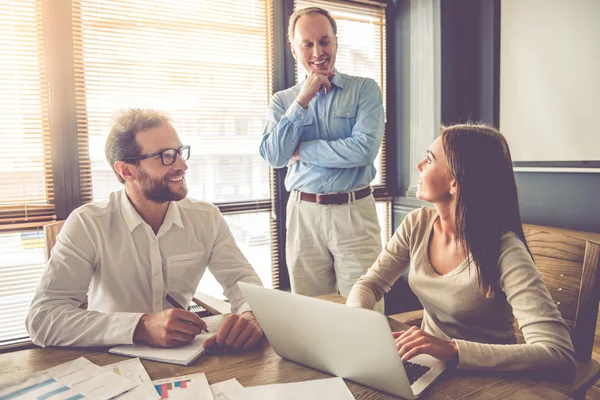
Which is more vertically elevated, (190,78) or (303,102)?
(190,78)

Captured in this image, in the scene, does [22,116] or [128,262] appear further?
[22,116]

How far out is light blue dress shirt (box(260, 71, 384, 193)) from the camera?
85.6 inches

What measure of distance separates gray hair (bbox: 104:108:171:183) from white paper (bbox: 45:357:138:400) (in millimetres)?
761

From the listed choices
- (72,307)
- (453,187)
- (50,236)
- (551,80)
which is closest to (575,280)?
(453,187)

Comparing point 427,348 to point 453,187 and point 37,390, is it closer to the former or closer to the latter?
point 453,187

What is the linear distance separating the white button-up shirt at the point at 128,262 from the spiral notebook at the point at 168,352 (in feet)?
0.36

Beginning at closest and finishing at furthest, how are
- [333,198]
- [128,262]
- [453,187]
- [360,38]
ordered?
[453,187] < [128,262] < [333,198] < [360,38]

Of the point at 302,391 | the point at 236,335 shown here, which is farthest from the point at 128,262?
the point at 302,391

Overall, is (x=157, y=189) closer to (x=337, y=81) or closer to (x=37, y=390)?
(x=37, y=390)


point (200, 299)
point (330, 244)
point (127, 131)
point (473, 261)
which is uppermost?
point (127, 131)

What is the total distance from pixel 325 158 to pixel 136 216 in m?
0.96

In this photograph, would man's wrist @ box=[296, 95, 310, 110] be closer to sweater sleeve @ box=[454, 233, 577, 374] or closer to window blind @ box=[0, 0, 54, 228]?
sweater sleeve @ box=[454, 233, 577, 374]

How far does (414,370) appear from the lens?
0.97m

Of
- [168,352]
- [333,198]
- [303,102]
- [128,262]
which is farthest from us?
[333,198]
